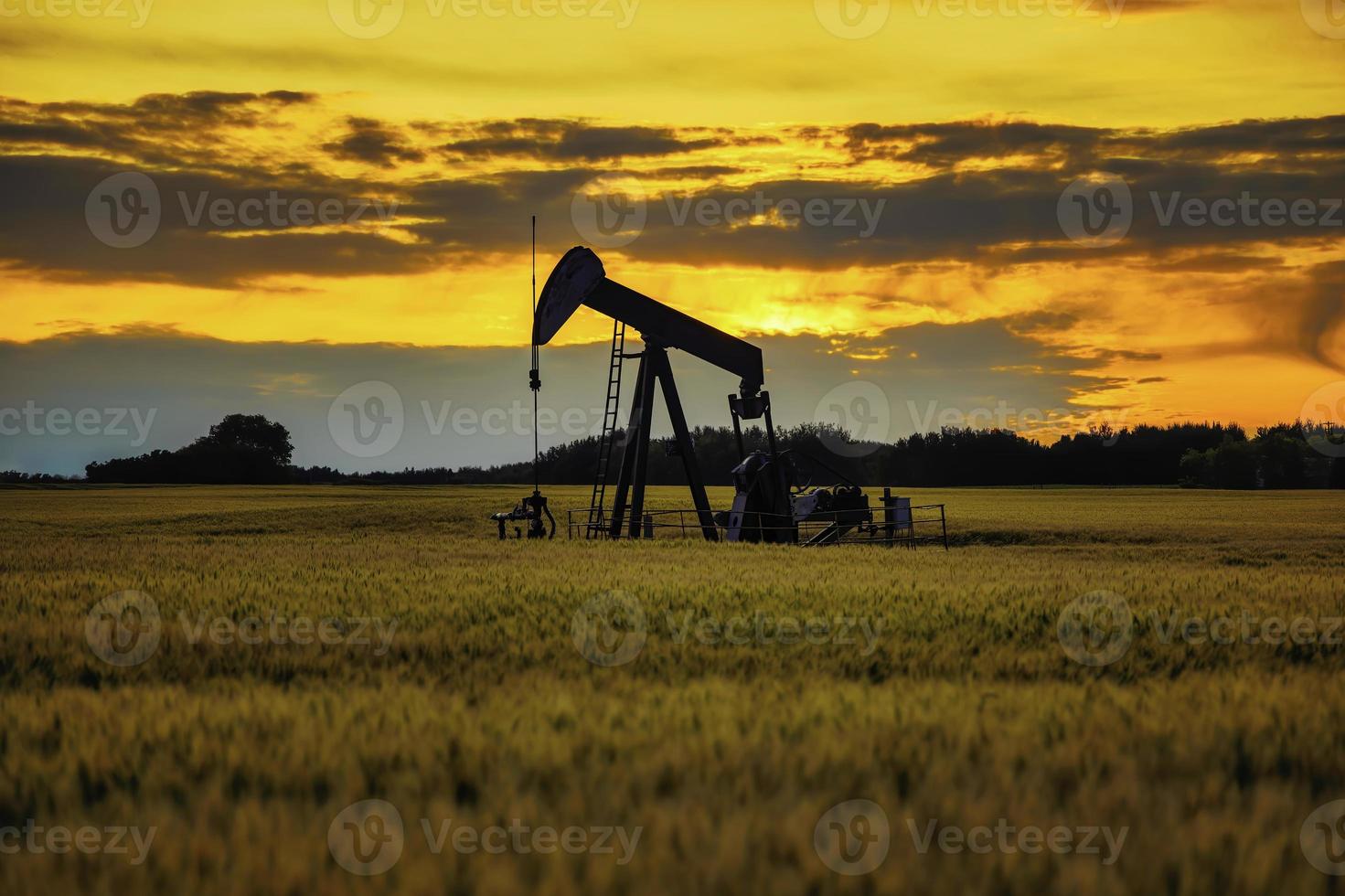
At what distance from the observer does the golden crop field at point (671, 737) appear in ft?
15.0

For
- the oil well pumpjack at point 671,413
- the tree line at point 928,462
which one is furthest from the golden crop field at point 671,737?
the tree line at point 928,462

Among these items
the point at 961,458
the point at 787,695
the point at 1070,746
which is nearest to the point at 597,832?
the point at 1070,746

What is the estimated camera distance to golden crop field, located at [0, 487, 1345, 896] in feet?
15.0

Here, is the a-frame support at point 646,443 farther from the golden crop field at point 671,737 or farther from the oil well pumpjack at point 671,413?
the golden crop field at point 671,737

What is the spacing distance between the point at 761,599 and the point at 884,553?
1346cm

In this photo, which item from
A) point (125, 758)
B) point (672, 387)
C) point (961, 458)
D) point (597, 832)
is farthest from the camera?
point (961, 458)

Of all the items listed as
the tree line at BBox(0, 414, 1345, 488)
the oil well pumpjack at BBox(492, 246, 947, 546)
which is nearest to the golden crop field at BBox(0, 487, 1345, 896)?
the oil well pumpjack at BBox(492, 246, 947, 546)

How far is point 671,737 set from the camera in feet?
21.5

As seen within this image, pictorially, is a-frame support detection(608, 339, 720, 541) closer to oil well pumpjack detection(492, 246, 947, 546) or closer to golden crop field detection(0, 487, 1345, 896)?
oil well pumpjack detection(492, 246, 947, 546)

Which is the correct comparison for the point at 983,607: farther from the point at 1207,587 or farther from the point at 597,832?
the point at 597,832

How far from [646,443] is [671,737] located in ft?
80.2

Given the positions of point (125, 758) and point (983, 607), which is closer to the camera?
point (125, 758)

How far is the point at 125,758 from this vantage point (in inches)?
245

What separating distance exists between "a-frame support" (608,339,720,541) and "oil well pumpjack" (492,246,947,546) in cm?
2
